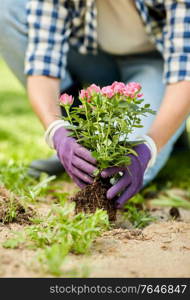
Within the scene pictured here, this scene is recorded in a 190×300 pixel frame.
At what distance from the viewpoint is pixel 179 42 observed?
2.43 m

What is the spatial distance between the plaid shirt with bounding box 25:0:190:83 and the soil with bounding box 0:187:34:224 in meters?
0.80

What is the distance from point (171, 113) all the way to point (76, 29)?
83 centimetres

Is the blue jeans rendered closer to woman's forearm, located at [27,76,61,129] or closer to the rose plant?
woman's forearm, located at [27,76,61,129]

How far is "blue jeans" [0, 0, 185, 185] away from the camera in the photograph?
286 centimetres

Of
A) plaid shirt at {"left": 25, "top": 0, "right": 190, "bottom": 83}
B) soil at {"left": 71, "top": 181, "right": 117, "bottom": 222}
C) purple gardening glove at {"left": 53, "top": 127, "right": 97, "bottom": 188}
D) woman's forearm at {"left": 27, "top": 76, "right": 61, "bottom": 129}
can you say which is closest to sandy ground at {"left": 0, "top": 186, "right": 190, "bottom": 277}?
soil at {"left": 71, "top": 181, "right": 117, "bottom": 222}

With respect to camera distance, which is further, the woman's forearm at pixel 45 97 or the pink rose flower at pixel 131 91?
the woman's forearm at pixel 45 97

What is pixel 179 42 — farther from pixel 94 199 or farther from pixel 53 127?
pixel 94 199

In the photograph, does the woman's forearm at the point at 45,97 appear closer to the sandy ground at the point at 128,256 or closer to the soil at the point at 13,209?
the soil at the point at 13,209

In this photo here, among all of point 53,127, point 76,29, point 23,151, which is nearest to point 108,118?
point 53,127

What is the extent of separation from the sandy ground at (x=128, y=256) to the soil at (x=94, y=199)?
15 centimetres

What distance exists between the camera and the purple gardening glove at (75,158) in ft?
6.56

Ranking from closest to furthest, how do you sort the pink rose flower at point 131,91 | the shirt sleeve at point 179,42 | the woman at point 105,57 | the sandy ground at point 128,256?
the sandy ground at point 128,256 < the pink rose flower at point 131,91 < the woman at point 105,57 < the shirt sleeve at point 179,42

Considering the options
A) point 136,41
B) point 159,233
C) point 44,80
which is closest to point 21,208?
point 159,233

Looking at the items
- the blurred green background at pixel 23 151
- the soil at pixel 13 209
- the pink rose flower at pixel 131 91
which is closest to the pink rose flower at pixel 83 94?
the pink rose flower at pixel 131 91
